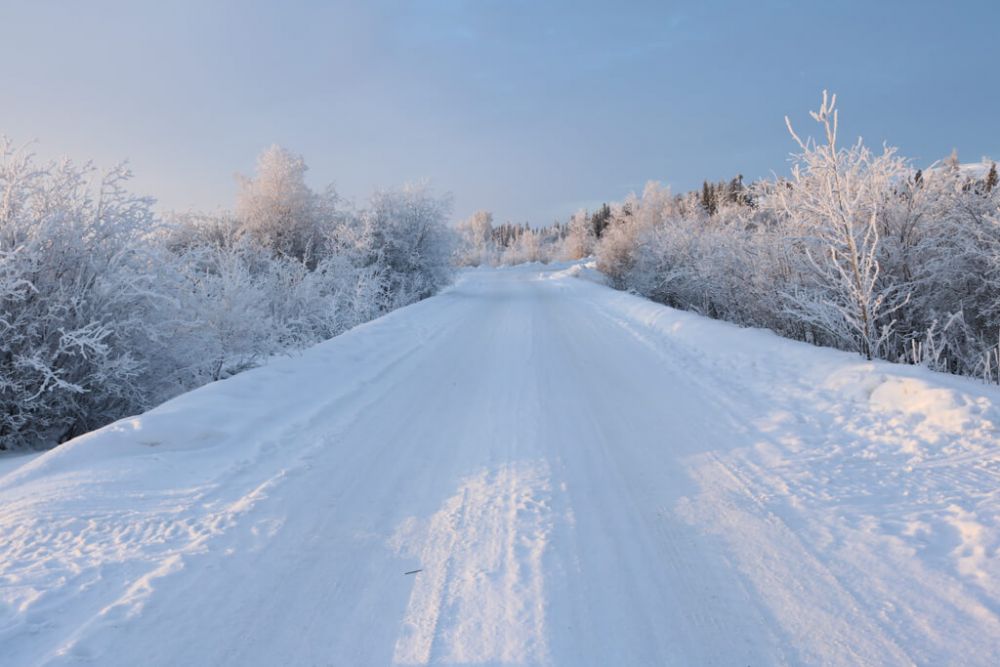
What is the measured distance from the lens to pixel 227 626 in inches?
101

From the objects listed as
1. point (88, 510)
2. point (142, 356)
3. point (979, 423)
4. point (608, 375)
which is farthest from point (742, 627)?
point (142, 356)

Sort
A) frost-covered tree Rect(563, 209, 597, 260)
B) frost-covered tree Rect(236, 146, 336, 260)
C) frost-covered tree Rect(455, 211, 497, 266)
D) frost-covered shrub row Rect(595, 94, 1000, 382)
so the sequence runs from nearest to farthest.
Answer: frost-covered shrub row Rect(595, 94, 1000, 382)
frost-covered tree Rect(236, 146, 336, 260)
frost-covered tree Rect(563, 209, 597, 260)
frost-covered tree Rect(455, 211, 497, 266)

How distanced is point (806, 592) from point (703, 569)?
19.9 inches

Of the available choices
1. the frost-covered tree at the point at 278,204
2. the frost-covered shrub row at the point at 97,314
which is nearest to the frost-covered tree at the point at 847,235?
the frost-covered shrub row at the point at 97,314

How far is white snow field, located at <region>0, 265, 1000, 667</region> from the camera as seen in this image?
8.01 feet

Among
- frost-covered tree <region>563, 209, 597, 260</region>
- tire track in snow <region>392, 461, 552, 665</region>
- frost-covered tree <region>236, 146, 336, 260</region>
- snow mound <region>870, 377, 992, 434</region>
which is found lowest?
tire track in snow <region>392, 461, 552, 665</region>

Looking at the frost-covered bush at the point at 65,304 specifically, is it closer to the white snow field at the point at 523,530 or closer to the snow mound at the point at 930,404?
the white snow field at the point at 523,530

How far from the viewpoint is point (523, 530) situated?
11.2 feet

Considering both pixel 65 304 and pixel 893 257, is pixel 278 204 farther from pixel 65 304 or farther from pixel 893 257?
pixel 893 257

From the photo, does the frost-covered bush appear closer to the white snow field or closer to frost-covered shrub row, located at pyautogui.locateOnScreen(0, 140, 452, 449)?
frost-covered shrub row, located at pyautogui.locateOnScreen(0, 140, 452, 449)

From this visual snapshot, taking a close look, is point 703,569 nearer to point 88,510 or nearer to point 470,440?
point 470,440

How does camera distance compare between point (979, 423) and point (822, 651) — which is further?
point (979, 423)

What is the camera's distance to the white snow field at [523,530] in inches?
96.1

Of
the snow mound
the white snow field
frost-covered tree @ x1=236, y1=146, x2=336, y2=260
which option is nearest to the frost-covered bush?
the white snow field
